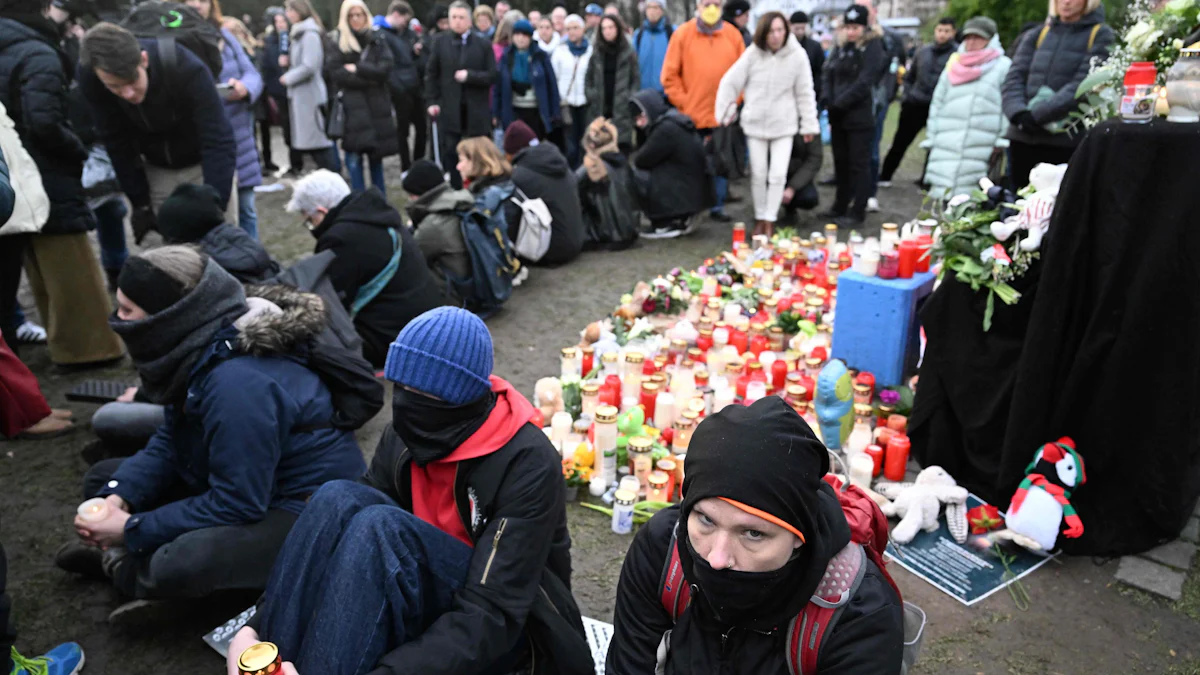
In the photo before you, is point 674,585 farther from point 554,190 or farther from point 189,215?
point 554,190

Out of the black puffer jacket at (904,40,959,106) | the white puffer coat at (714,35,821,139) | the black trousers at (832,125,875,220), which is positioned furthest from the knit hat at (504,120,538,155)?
the black puffer jacket at (904,40,959,106)

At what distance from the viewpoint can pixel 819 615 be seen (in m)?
1.64

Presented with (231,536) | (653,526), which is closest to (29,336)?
(231,536)

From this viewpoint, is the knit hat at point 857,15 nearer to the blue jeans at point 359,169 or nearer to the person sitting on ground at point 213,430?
the blue jeans at point 359,169

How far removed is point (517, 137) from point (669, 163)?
1.42 metres

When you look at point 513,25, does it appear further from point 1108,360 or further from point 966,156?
point 1108,360

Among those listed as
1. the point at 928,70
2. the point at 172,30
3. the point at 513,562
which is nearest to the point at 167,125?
the point at 172,30

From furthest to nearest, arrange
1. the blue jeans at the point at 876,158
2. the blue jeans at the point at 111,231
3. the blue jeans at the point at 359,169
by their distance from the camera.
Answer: the blue jeans at the point at 876,158 < the blue jeans at the point at 359,169 < the blue jeans at the point at 111,231

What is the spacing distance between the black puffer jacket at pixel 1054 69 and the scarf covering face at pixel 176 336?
4922 mm

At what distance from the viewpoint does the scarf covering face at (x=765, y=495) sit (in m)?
1.50

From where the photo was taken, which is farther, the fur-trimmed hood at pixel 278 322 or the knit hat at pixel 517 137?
the knit hat at pixel 517 137

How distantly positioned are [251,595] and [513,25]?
7.24m

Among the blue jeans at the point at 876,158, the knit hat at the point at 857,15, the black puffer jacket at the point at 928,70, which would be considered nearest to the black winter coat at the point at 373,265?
the knit hat at the point at 857,15

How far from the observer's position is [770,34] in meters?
6.53
